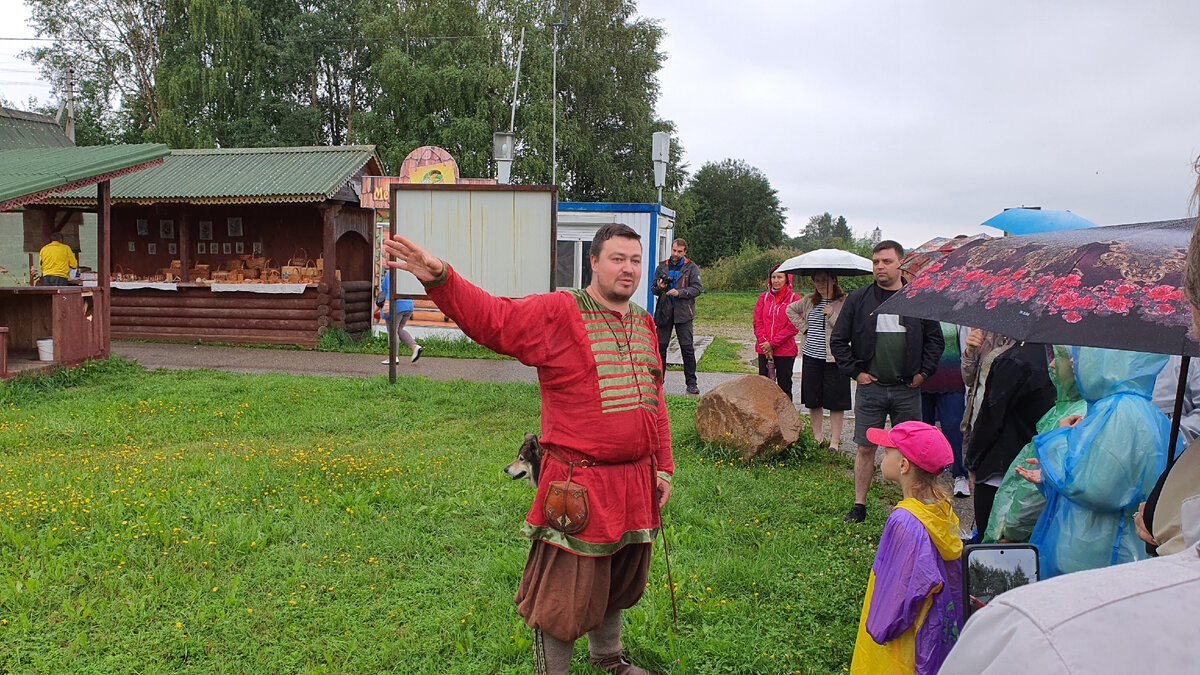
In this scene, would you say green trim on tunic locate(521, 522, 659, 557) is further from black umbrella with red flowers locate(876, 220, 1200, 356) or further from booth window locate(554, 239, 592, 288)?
booth window locate(554, 239, 592, 288)

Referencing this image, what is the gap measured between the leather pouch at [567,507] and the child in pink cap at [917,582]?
44.7 inches

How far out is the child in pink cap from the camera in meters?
2.91

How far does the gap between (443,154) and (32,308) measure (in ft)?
26.9

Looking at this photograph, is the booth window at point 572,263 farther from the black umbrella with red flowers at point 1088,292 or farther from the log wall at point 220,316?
the black umbrella with red flowers at point 1088,292

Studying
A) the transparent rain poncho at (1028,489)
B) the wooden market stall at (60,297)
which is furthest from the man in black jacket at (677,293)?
the wooden market stall at (60,297)

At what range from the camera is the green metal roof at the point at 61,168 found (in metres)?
9.77

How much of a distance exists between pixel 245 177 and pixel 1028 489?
16.5m

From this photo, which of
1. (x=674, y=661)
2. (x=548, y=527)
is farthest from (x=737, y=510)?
(x=548, y=527)

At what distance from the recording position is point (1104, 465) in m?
3.03

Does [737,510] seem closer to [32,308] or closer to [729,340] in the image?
[32,308]

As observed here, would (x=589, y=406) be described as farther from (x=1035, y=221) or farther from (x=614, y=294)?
(x=1035, y=221)

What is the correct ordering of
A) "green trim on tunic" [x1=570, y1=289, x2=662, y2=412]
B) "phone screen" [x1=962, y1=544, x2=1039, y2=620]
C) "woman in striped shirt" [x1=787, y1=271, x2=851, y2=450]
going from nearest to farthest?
"phone screen" [x1=962, y1=544, x2=1039, y2=620] < "green trim on tunic" [x1=570, y1=289, x2=662, y2=412] < "woman in striped shirt" [x1=787, y1=271, x2=851, y2=450]

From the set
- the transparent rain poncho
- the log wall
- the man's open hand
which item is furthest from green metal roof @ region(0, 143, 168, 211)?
the transparent rain poncho

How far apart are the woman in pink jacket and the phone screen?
5.89m
